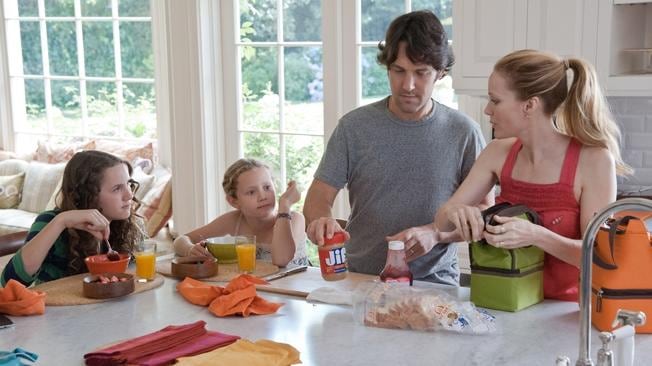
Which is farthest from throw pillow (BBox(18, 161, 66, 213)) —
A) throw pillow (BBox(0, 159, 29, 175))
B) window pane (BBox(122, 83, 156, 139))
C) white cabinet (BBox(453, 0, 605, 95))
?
white cabinet (BBox(453, 0, 605, 95))

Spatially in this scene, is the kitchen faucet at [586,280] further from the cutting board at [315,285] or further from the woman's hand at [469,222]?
the cutting board at [315,285]

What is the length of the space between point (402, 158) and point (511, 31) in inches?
44.0

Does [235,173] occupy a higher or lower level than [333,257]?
higher

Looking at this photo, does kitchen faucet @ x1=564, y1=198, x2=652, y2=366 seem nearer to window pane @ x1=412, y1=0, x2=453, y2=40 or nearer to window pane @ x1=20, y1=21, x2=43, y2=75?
window pane @ x1=412, y1=0, x2=453, y2=40

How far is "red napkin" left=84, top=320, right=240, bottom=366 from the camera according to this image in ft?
6.09

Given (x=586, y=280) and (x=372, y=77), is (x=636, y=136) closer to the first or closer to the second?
(x=372, y=77)

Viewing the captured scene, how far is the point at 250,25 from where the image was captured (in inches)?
183

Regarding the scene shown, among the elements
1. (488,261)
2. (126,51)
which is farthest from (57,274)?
(126,51)

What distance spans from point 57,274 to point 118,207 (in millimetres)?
274

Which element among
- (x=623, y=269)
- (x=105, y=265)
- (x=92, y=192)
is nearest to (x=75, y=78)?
(x=92, y=192)

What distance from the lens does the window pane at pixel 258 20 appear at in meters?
4.57

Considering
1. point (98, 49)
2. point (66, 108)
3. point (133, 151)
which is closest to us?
point (133, 151)

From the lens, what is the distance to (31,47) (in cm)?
589

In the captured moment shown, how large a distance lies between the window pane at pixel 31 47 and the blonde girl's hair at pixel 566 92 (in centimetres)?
430
